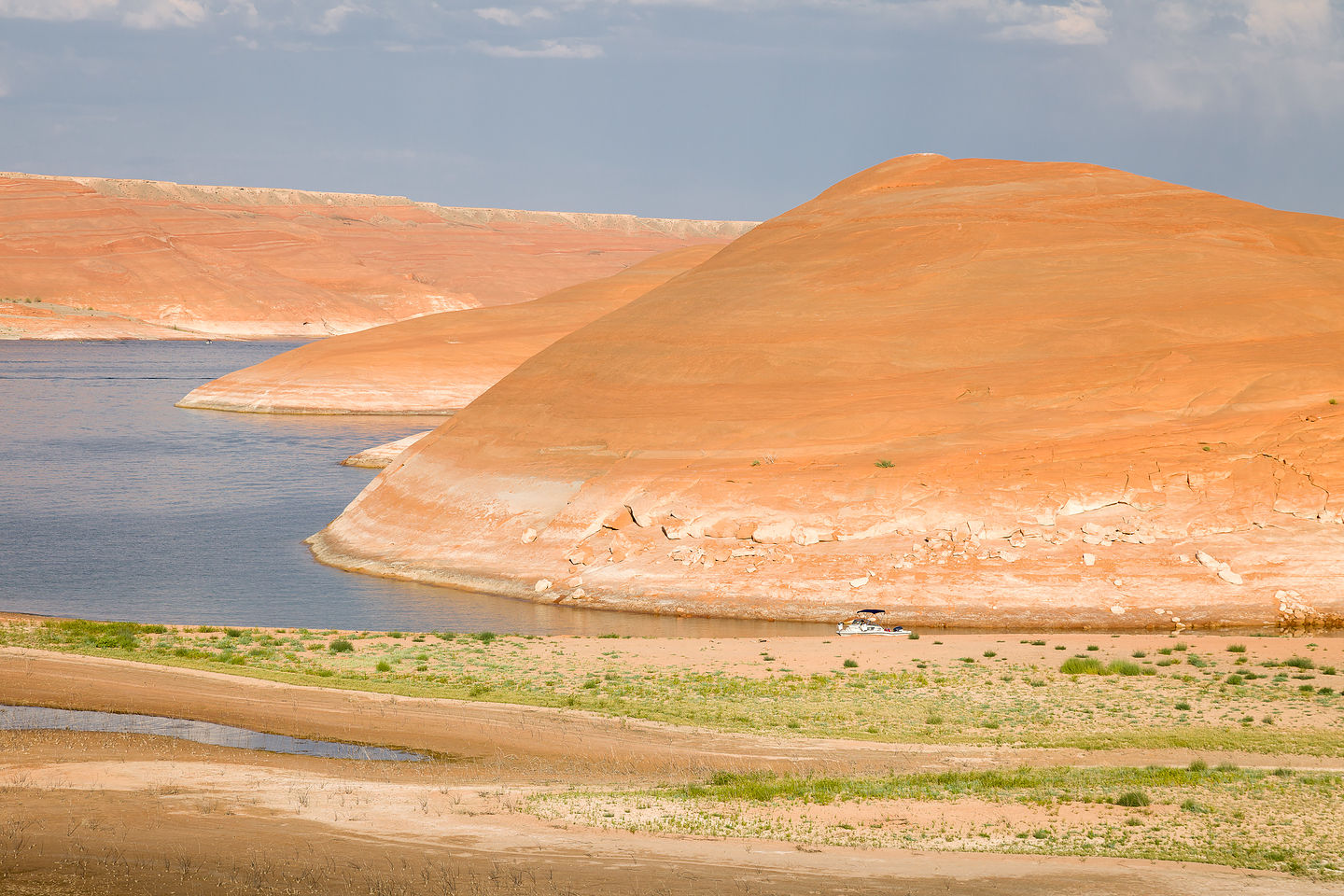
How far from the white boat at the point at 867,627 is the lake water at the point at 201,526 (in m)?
1.14

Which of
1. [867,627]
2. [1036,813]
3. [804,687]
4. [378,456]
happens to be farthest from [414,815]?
[378,456]

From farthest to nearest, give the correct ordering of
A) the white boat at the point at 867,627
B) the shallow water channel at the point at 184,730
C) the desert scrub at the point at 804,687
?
the white boat at the point at 867,627 → the desert scrub at the point at 804,687 → the shallow water channel at the point at 184,730

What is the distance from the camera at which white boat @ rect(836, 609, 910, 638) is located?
2705cm

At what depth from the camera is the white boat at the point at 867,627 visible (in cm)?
2705

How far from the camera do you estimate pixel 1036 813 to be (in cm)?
1274

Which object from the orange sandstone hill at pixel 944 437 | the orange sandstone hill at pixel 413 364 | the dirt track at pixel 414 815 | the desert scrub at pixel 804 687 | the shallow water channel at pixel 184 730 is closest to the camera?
the dirt track at pixel 414 815

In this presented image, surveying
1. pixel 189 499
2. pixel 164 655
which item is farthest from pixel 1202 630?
pixel 189 499

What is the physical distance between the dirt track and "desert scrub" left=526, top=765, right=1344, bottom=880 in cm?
36

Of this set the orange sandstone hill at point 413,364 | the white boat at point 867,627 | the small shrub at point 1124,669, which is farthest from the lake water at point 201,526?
the small shrub at point 1124,669

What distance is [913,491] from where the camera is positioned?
106ft

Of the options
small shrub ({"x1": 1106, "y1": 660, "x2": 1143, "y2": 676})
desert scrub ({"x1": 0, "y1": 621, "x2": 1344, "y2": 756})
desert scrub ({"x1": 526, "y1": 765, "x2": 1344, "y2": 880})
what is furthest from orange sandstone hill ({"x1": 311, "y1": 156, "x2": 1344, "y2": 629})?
desert scrub ({"x1": 526, "y1": 765, "x2": 1344, "y2": 880})

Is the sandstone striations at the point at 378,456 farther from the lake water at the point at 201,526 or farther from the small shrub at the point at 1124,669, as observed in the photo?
the small shrub at the point at 1124,669

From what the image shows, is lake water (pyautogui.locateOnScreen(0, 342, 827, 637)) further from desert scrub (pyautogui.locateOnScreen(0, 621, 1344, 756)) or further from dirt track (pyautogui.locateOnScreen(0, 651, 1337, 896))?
dirt track (pyautogui.locateOnScreen(0, 651, 1337, 896))

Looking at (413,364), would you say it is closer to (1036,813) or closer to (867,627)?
(867,627)
